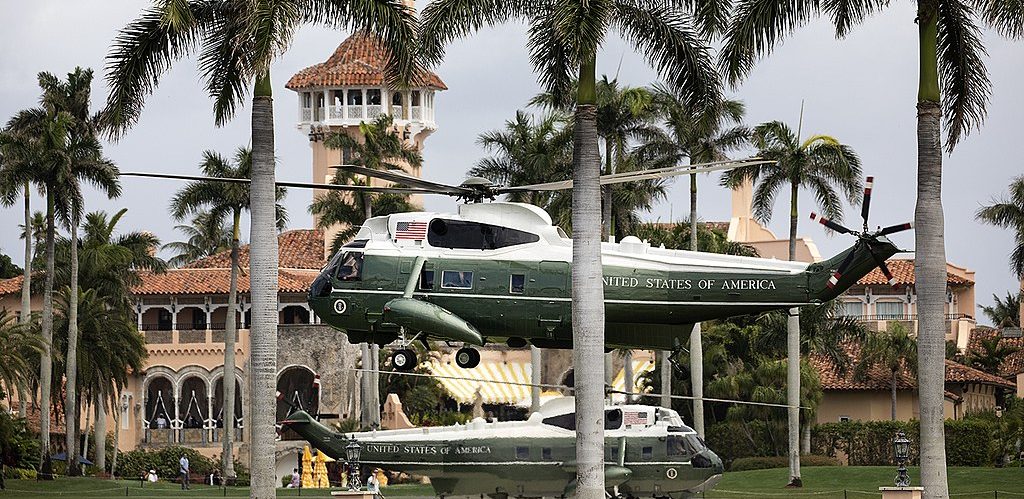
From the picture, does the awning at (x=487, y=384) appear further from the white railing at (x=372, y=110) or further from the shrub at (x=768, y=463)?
the white railing at (x=372, y=110)

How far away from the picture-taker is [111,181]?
7238 centimetres

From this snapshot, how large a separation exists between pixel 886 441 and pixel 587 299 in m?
49.6

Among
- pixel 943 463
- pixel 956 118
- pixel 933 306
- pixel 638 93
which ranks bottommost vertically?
pixel 943 463

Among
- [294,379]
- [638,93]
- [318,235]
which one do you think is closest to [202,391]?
[294,379]

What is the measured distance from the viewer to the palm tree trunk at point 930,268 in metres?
31.1

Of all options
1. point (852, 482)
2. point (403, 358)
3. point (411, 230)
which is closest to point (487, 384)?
point (852, 482)

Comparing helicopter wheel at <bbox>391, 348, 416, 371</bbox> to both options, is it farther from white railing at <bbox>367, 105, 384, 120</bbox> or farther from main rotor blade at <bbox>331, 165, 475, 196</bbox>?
white railing at <bbox>367, 105, 384, 120</bbox>

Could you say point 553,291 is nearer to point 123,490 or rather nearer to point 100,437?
point 123,490

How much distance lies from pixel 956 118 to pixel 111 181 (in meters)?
45.7

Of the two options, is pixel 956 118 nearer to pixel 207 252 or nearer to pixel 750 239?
pixel 750 239

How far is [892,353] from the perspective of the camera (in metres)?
82.1

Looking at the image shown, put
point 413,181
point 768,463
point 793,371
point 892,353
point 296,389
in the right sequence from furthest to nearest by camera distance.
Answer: point 296,389 < point 892,353 < point 768,463 < point 793,371 < point 413,181

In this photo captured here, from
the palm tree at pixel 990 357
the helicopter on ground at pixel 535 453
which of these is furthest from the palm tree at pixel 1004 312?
the helicopter on ground at pixel 535 453

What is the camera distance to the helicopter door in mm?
38188
